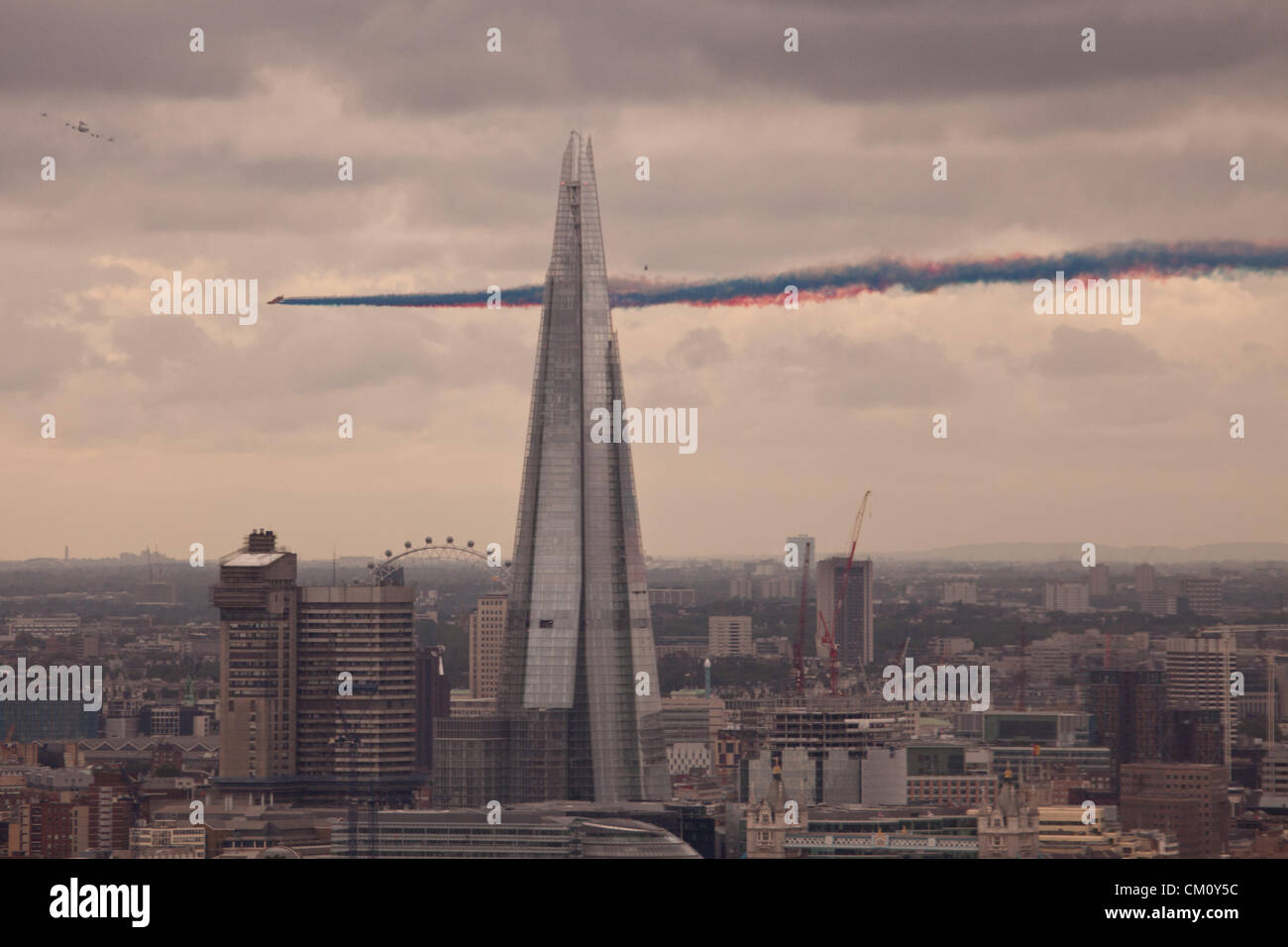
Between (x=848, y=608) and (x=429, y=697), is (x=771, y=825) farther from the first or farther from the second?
(x=429, y=697)

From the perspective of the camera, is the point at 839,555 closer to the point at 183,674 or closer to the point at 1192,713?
the point at 1192,713

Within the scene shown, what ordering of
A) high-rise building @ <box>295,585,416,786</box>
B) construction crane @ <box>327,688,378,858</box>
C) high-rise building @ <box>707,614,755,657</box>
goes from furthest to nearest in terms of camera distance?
high-rise building @ <box>295,585,416,786</box> → high-rise building @ <box>707,614,755,657</box> → construction crane @ <box>327,688,378,858</box>

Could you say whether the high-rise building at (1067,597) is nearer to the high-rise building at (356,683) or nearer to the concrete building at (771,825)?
the concrete building at (771,825)

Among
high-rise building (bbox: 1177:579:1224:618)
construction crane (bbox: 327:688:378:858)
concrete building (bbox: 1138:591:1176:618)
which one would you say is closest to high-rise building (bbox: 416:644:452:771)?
construction crane (bbox: 327:688:378:858)

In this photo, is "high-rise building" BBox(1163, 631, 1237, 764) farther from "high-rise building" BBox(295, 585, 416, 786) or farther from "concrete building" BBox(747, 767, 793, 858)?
"high-rise building" BBox(295, 585, 416, 786)

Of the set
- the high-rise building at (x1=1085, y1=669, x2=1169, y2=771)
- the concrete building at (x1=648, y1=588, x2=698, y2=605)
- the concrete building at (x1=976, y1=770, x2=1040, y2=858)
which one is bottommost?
the concrete building at (x1=976, y1=770, x2=1040, y2=858)

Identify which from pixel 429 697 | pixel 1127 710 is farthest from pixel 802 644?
pixel 429 697
